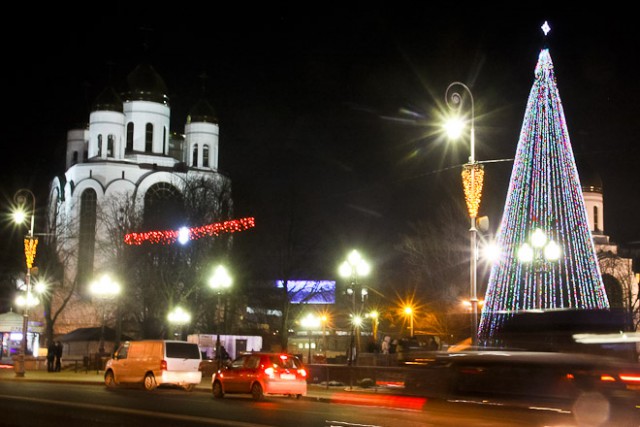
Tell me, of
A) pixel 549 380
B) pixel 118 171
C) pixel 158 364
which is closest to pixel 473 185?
pixel 158 364

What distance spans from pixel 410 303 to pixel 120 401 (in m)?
43.2

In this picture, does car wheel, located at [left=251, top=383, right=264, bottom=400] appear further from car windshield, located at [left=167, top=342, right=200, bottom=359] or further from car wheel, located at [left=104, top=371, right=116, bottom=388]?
car wheel, located at [left=104, top=371, right=116, bottom=388]

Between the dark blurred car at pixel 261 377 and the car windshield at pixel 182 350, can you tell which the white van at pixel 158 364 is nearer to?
the car windshield at pixel 182 350

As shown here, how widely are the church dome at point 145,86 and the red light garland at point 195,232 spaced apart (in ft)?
95.0

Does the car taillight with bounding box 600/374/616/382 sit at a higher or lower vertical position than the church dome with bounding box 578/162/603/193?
lower

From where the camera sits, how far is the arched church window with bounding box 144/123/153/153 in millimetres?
93319

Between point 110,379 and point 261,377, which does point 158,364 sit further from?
point 261,377

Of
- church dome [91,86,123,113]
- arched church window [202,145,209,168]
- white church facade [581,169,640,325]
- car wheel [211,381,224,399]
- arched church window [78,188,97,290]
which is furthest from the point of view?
arched church window [202,145,209,168]

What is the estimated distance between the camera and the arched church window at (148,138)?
93.3 meters

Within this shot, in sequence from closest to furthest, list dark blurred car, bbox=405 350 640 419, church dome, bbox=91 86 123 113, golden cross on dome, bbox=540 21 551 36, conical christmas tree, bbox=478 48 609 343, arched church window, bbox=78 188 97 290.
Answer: dark blurred car, bbox=405 350 640 419 → golden cross on dome, bbox=540 21 551 36 → conical christmas tree, bbox=478 48 609 343 → arched church window, bbox=78 188 97 290 → church dome, bbox=91 86 123 113

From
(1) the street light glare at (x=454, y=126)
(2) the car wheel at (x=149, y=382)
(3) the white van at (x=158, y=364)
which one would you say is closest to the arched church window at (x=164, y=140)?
(3) the white van at (x=158, y=364)

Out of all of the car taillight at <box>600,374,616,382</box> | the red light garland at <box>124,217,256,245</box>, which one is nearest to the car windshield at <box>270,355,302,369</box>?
the car taillight at <box>600,374,616,382</box>

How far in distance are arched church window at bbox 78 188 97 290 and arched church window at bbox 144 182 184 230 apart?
16.8 feet

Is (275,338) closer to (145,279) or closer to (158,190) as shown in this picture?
(145,279)
